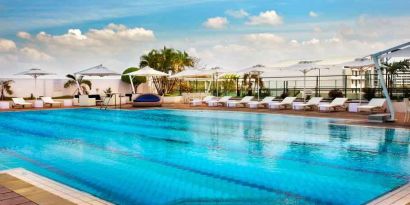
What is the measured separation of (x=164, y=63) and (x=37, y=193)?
2627 cm

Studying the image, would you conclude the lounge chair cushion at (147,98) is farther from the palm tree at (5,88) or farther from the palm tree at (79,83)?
the palm tree at (5,88)

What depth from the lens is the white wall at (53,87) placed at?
24219 millimetres

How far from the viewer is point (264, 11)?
3005cm

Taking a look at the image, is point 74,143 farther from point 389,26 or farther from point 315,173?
point 389,26

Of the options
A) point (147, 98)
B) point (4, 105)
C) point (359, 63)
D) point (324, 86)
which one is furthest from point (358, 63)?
point (4, 105)

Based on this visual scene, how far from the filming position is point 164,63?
100 ft

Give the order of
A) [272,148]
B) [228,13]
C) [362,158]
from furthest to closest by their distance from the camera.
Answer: [228,13], [272,148], [362,158]

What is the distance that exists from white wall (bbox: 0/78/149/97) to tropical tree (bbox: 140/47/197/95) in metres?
2.55

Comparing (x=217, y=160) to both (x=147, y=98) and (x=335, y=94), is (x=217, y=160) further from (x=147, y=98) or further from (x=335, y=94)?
(x=335, y=94)

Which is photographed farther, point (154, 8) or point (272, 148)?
point (154, 8)

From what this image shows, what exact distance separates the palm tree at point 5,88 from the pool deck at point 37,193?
→ 64.0ft

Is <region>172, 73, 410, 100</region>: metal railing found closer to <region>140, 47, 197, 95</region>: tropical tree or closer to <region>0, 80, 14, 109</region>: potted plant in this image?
<region>140, 47, 197, 95</region>: tropical tree

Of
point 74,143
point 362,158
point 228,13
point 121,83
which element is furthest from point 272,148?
point 228,13

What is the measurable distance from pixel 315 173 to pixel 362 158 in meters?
1.67
